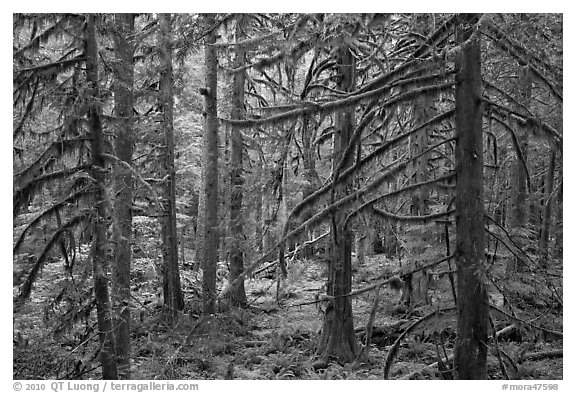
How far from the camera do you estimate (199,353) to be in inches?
422

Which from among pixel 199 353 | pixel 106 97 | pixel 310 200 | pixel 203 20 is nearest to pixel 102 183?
pixel 106 97

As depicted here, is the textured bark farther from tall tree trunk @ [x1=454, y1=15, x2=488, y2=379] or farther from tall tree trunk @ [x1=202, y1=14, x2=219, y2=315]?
tall tree trunk @ [x1=202, y1=14, x2=219, y2=315]

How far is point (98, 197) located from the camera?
6.84 metres

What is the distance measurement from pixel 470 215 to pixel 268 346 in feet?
23.5

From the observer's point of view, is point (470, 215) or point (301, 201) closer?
point (470, 215)

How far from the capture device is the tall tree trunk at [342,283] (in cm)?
988

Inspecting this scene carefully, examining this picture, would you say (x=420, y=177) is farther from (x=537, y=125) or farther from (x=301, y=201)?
(x=301, y=201)

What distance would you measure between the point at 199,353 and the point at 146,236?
5.60 meters

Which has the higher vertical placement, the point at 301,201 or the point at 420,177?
the point at 420,177

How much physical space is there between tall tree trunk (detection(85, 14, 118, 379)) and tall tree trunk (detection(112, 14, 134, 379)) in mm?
272

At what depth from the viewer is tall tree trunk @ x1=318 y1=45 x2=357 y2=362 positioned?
988 cm

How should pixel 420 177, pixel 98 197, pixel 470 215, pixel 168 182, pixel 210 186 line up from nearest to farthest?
pixel 470 215
pixel 98 197
pixel 168 182
pixel 420 177
pixel 210 186

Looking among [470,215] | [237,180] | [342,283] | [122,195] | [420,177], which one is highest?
[237,180]

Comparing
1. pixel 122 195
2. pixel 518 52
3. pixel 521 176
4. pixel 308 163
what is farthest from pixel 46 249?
pixel 521 176
